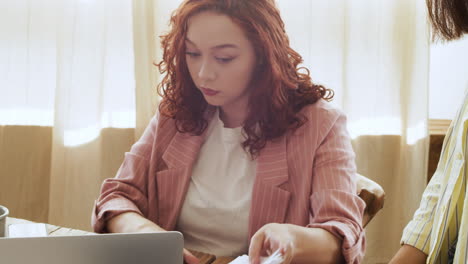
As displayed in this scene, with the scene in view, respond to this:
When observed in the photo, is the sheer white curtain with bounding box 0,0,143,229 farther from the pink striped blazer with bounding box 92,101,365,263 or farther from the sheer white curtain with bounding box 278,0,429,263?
the pink striped blazer with bounding box 92,101,365,263

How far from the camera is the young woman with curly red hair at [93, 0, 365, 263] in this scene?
4.30 feet

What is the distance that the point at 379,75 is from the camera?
2.46 m

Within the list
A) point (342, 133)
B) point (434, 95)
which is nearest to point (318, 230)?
point (342, 133)

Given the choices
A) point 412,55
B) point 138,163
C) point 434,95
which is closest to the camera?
point 138,163

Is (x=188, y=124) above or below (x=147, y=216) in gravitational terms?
above

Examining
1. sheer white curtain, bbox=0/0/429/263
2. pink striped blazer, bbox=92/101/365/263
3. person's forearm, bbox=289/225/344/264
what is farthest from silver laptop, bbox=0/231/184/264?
sheer white curtain, bbox=0/0/429/263

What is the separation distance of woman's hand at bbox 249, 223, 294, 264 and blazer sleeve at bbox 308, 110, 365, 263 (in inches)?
5.3

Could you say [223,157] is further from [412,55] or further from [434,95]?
[434,95]

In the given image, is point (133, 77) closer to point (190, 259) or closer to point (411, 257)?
point (190, 259)

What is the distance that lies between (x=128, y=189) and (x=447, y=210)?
Result: 0.74 meters

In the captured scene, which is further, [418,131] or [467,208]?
[418,131]

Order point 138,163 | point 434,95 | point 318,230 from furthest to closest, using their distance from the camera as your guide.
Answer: point 434,95 < point 138,163 < point 318,230

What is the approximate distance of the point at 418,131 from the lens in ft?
8.01

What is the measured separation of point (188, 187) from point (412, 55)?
1.39 metres
